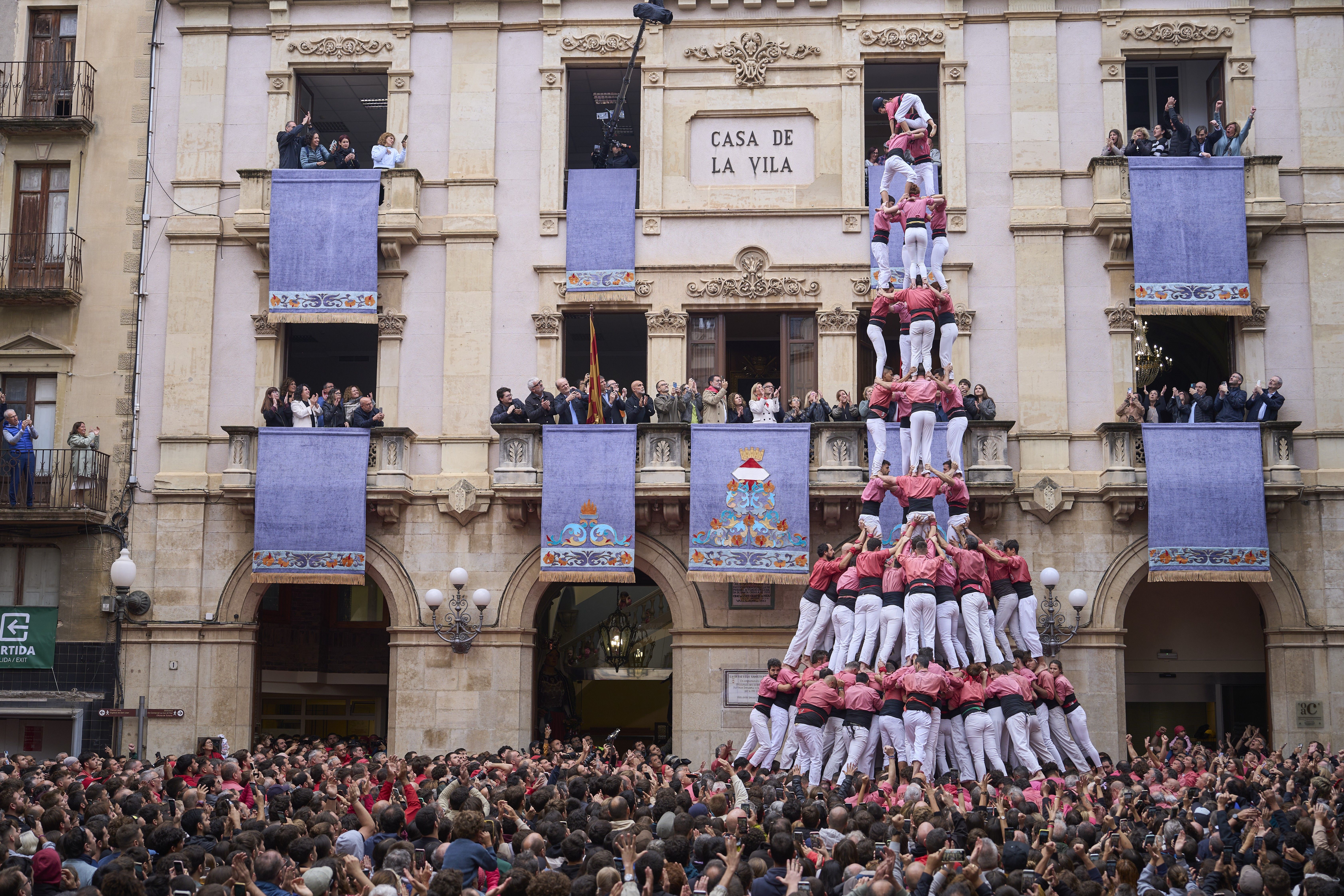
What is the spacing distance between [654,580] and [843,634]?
6.52 meters

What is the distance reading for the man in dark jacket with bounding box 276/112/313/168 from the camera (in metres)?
28.8

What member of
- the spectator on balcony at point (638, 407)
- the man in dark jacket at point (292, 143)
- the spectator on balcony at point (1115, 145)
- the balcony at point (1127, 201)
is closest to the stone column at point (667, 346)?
the spectator on balcony at point (638, 407)

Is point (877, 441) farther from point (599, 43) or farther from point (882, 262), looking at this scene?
point (599, 43)

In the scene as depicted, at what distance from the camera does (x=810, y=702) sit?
818 inches

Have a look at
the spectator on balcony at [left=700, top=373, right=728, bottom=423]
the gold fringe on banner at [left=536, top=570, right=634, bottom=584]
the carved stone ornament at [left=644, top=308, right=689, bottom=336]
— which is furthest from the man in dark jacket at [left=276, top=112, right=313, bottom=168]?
A: the gold fringe on banner at [left=536, top=570, right=634, bottom=584]

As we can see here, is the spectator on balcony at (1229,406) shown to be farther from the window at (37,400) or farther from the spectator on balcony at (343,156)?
the window at (37,400)

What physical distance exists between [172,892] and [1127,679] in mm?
24182

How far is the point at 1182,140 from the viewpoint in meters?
28.1

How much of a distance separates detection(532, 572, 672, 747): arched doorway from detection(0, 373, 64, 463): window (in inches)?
439

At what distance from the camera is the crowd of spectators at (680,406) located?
27.1 m

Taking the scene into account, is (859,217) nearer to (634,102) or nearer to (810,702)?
(634,102)

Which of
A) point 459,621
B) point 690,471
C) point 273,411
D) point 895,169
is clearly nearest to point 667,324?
point 690,471

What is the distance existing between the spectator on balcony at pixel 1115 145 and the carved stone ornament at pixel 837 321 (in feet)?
19.8

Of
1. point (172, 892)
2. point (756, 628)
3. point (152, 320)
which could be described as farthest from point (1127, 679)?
point (172, 892)
